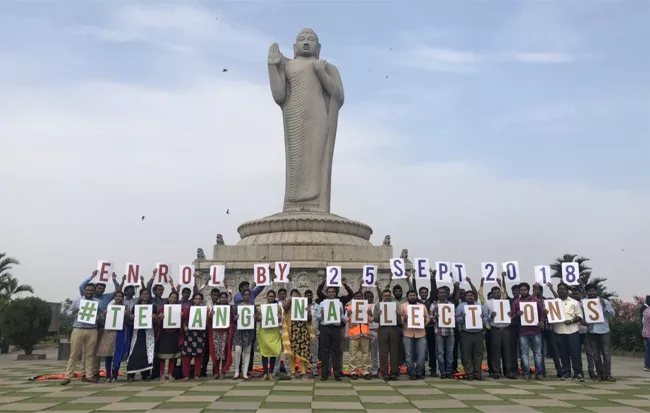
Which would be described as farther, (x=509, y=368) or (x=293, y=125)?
(x=293, y=125)

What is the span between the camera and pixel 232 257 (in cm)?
2216

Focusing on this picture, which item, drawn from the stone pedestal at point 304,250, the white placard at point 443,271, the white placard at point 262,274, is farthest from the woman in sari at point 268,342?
the stone pedestal at point 304,250

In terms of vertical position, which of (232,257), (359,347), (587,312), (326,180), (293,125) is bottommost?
(359,347)

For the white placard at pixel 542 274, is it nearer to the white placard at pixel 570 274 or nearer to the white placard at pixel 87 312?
the white placard at pixel 570 274

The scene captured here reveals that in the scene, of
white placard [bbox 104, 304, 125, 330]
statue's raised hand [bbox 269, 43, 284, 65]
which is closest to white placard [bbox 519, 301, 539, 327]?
white placard [bbox 104, 304, 125, 330]

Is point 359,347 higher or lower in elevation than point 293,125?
lower

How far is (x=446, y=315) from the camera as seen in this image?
35.0 ft

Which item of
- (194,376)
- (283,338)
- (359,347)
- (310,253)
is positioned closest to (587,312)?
(359,347)

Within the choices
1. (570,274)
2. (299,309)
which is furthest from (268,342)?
(570,274)

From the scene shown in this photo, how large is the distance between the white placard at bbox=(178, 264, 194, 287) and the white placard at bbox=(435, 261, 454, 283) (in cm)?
533

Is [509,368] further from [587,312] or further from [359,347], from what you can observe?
[359,347]

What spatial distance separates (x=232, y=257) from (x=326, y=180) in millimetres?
6343

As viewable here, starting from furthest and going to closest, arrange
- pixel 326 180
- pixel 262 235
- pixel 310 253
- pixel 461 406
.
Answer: pixel 326 180, pixel 262 235, pixel 310 253, pixel 461 406

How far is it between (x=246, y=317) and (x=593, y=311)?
21.1 feet
